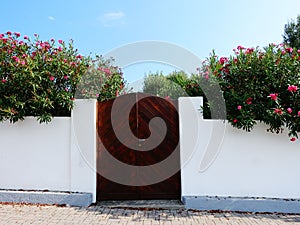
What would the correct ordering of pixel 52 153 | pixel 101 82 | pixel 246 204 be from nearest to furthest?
pixel 246 204
pixel 52 153
pixel 101 82

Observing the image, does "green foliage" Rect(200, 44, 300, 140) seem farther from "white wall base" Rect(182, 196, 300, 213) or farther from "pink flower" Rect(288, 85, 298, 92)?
"white wall base" Rect(182, 196, 300, 213)

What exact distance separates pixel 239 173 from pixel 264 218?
0.95 m

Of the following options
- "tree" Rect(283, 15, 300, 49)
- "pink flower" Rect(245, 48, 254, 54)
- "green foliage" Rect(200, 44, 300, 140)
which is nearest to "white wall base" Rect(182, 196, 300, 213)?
"green foliage" Rect(200, 44, 300, 140)

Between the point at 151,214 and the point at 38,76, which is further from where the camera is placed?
the point at 38,76

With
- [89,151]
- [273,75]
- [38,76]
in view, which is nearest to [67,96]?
[38,76]

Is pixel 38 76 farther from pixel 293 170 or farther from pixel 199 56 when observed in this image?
pixel 293 170

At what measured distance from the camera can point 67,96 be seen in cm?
559

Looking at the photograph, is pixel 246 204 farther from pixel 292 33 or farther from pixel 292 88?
pixel 292 33

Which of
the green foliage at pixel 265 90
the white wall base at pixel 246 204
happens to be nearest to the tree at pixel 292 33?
the green foliage at pixel 265 90

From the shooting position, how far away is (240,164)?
5352mm

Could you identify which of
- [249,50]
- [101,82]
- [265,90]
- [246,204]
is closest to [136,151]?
[101,82]

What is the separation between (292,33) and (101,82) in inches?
485

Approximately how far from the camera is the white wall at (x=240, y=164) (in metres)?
5.31

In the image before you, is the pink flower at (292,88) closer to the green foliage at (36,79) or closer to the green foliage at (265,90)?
the green foliage at (265,90)
